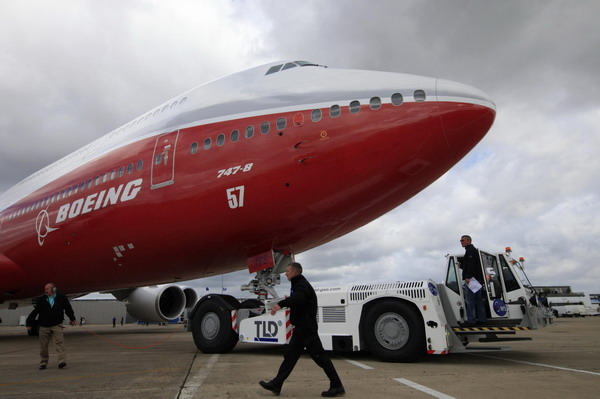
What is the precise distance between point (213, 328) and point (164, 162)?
3.37 meters

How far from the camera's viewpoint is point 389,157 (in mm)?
6641

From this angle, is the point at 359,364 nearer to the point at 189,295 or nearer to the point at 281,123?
the point at 281,123

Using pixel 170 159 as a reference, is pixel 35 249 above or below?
below

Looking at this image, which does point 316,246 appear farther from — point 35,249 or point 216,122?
point 35,249

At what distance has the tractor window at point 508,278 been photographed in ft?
26.0

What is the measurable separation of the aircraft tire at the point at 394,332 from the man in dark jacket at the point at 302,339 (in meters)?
2.86

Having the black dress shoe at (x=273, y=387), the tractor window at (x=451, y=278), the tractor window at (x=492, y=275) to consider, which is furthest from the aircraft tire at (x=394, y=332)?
the black dress shoe at (x=273, y=387)

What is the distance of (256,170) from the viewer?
7.49 m

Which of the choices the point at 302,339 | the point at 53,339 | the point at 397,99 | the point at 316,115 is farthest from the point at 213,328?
the point at 397,99

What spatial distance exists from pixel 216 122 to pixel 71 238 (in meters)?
5.12

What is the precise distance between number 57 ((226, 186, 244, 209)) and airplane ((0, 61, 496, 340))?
0.07 ft

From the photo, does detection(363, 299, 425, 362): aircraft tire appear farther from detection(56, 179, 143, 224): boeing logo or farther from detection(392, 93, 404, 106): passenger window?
detection(56, 179, 143, 224): boeing logo

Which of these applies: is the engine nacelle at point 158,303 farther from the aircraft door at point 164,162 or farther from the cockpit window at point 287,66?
the cockpit window at point 287,66

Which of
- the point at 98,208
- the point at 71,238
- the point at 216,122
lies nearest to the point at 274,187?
the point at 216,122
